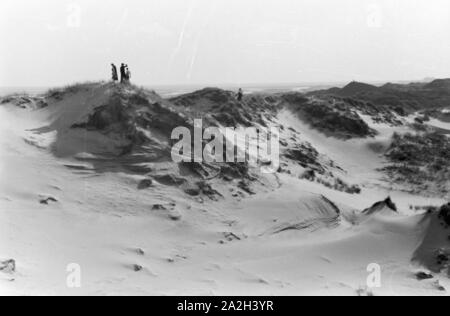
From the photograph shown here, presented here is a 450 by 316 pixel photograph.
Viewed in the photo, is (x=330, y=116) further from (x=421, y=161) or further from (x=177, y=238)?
(x=177, y=238)

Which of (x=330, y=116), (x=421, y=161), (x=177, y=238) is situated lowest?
(x=421, y=161)

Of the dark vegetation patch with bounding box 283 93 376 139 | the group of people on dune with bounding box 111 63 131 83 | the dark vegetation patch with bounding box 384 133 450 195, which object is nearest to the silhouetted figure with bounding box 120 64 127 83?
the group of people on dune with bounding box 111 63 131 83

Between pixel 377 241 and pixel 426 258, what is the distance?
1.27m

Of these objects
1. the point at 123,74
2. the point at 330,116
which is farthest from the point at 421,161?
the point at 123,74

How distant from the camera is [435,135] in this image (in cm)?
3328

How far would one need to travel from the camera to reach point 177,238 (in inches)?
466

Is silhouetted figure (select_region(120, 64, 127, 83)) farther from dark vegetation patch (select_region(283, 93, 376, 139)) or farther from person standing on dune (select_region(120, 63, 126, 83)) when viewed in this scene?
dark vegetation patch (select_region(283, 93, 376, 139))

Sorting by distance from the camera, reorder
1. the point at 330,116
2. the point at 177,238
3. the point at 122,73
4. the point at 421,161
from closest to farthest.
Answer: the point at 177,238 < the point at 122,73 < the point at 421,161 < the point at 330,116

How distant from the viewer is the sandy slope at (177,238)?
8953 mm

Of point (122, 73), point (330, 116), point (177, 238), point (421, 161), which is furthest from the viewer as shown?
point (330, 116)

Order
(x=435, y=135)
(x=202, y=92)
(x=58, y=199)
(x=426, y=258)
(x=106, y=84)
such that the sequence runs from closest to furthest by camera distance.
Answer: (x=426, y=258)
(x=58, y=199)
(x=106, y=84)
(x=202, y=92)
(x=435, y=135)
